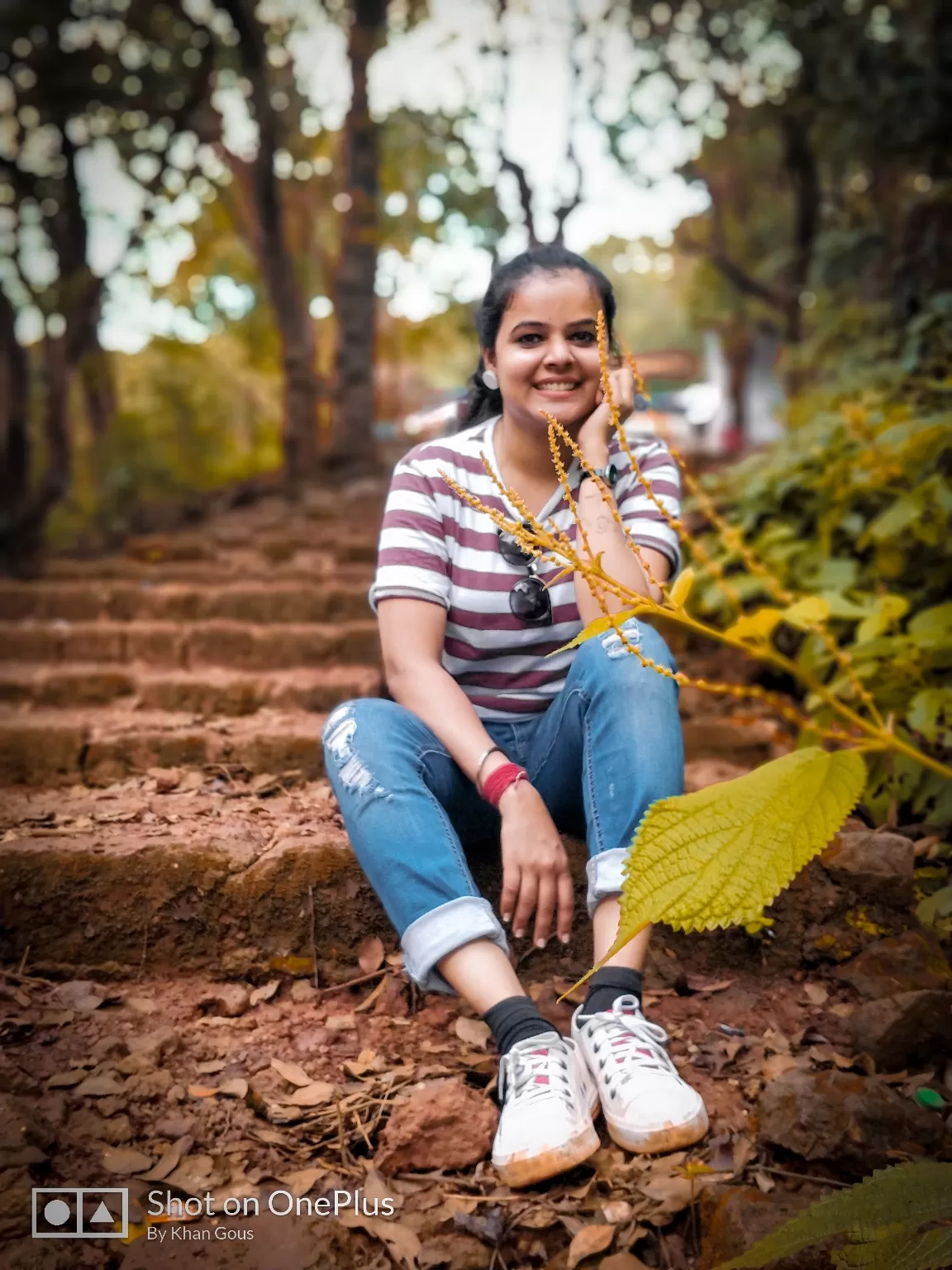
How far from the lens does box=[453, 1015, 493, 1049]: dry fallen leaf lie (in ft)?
5.70

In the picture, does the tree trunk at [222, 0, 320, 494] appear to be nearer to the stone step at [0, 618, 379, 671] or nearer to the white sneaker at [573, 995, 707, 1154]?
the stone step at [0, 618, 379, 671]

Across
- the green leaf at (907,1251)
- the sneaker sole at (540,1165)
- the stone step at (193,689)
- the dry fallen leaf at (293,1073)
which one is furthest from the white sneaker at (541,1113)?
the stone step at (193,689)

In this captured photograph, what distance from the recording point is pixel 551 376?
77.2 inches

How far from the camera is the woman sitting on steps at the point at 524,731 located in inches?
59.4

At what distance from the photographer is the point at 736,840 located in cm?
83

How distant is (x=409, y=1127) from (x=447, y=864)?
416mm

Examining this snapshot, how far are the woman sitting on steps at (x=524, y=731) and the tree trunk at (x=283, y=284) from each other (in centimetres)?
600

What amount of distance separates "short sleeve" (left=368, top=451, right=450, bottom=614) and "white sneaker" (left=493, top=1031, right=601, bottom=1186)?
2.85 feet

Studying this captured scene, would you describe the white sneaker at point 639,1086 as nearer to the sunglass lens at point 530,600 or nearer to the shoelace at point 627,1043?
the shoelace at point 627,1043

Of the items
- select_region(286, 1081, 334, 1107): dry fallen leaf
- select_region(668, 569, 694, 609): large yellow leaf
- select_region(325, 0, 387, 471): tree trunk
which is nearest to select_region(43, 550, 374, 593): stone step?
select_region(286, 1081, 334, 1107): dry fallen leaf

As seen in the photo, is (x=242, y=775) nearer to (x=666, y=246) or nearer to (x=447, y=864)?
(x=447, y=864)

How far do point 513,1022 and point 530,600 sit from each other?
32.2 inches

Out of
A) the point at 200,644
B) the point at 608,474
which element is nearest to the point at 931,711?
the point at 608,474

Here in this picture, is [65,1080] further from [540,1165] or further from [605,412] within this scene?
[605,412]
